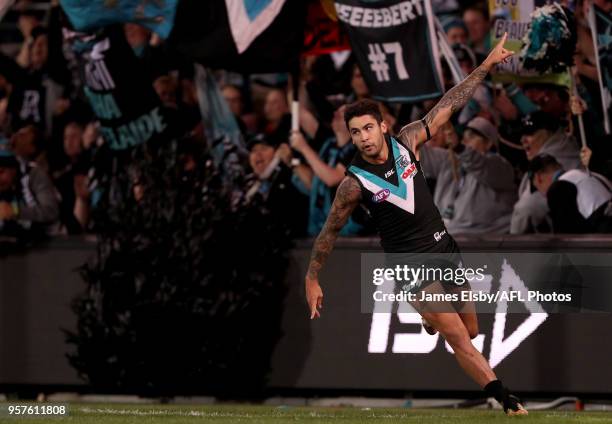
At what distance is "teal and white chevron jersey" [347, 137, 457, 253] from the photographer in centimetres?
1094

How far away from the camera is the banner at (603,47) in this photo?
1334 centimetres

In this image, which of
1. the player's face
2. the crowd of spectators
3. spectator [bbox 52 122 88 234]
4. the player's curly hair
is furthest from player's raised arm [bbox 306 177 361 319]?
spectator [bbox 52 122 88 234]

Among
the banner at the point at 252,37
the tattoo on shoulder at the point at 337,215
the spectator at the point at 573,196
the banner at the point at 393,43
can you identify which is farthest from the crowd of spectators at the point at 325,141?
the tattoo on shoulder at the point at 337,215

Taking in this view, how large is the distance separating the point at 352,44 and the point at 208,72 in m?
2.67

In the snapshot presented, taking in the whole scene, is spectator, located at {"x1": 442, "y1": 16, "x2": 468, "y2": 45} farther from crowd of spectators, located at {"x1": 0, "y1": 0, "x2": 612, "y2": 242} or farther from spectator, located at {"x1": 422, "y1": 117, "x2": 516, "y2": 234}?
spectator, located at {"x1": 422, "y1": 117, "x2": 516, "y2": 234}

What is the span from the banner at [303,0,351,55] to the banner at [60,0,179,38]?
4.34 ft

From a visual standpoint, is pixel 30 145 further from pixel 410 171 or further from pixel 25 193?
pixel 410 171

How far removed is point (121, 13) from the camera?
1492 centimetres

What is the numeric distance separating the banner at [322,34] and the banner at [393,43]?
0.90m

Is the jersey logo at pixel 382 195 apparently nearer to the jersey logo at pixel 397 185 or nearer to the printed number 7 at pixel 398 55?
the jersey logo at pixel 397 185

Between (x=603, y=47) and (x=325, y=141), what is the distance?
286 cm

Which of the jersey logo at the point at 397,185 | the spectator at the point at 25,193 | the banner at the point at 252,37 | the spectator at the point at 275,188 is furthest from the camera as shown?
the spectator at the point at 25,193

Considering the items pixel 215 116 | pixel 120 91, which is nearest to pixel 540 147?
pixel 215 116

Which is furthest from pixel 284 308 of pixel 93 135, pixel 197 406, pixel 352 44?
pixel 93 135
